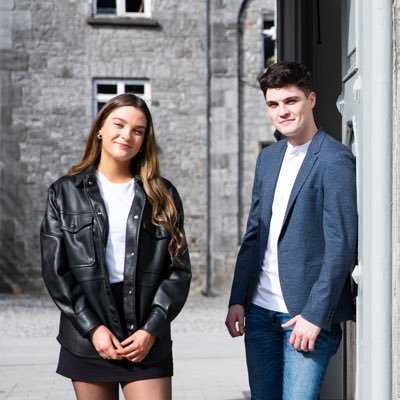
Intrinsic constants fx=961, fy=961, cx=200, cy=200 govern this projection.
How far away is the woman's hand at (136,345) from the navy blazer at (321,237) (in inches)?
20.3

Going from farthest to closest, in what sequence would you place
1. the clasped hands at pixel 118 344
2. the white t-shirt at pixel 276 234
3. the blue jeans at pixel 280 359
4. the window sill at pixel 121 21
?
the window sill at pixel 121 21 → the white t-shirt at pixel 276 234 → the blue jeans at pixel 280 359 → the clasped hands at pixel 118 344

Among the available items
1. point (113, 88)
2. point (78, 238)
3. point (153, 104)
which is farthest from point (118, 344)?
point (113, 88)

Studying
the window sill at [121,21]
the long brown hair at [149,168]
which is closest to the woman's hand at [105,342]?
the long brown hair at [149,168]

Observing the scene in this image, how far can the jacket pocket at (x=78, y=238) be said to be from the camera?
334 centimetres

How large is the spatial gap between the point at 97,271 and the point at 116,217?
21 centimetres

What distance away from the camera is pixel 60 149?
19.9 metres

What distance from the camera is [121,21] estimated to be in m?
19.9

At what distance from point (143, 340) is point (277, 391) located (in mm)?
611

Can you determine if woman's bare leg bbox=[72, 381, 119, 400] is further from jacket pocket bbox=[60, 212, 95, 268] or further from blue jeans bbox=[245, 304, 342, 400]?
blue jeans bbox=[245, 304, 342, 400]

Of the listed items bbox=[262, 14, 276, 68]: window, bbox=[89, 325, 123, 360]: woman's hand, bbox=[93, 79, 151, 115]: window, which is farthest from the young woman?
bbox=[262, 14, 276, 68]: window

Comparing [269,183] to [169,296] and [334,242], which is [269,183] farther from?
[169,296]

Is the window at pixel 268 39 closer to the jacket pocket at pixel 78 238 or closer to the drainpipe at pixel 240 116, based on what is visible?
the drainpipe at pixel 240 116

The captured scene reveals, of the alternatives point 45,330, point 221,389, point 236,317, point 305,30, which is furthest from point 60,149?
point 236,317

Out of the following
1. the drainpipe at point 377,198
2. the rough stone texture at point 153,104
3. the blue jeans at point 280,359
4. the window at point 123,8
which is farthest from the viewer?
the window at point 123,8
